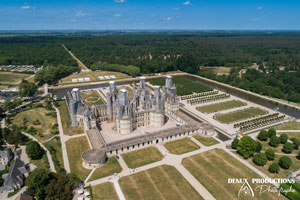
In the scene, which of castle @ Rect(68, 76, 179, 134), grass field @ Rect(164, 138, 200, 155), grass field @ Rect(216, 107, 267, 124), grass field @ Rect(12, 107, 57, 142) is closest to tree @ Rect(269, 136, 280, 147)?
grass field @ Rect(216, 107, 267, 124)

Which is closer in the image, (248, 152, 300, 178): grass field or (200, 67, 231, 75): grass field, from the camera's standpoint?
(248, 152, 300, 178): grass field

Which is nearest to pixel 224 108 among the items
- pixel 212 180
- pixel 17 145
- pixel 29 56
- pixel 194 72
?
pixel 212 180

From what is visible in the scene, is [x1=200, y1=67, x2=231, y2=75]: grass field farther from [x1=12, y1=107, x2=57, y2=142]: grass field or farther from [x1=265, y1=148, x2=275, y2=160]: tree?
[x1=12, y1=107, x2=57, y2=142]: grass field

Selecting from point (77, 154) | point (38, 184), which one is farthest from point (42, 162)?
point (38, 184)

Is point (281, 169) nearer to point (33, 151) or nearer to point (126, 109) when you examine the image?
point (126, 109)

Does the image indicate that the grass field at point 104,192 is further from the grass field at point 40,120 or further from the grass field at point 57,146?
the grass field at point 40,120

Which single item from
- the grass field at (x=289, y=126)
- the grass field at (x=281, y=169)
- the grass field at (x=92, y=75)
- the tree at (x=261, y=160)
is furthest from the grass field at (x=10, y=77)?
the grass field at (x=289, y=126)

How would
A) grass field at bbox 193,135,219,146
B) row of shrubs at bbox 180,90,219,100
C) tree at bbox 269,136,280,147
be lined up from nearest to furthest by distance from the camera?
tree at bbox 269,136,280,147 → grass field at bbox 193,135,219,146 → row of shrubs at bbox 180,90,219,100
